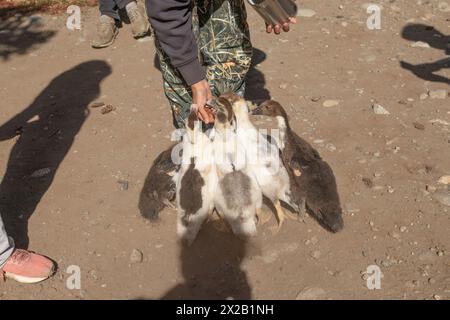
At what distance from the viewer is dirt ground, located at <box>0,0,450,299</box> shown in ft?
14.6

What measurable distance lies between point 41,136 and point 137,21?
2.87 metres

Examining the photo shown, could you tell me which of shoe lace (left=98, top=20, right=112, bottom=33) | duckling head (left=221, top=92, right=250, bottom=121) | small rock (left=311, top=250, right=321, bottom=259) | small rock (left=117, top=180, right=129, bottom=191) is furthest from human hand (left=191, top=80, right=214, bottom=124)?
shoe lace (left=98, top=20, right=112, bottom=33)

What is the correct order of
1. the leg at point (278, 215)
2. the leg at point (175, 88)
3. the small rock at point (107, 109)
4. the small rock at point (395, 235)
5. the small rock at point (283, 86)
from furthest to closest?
the small rock at point (283, 86), the small rock at point (107, 109), the leg at point (175, 88), the leg at point (278, 215), the small rock at point (395, 235)

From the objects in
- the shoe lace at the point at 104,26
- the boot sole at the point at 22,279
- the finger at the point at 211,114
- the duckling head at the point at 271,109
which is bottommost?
the boot sole at the point at 22,279

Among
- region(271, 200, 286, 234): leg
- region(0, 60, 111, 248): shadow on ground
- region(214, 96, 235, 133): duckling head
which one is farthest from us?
region(0, 60, 111, 248): shadow on ground

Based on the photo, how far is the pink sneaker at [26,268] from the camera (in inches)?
174

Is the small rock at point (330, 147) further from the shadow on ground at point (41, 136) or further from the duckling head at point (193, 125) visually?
the shadow on ground at point (41, 136)

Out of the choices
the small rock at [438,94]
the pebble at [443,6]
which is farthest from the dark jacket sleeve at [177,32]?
the pebble at [443,6]

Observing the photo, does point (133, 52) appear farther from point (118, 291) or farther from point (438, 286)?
point (438, 286)

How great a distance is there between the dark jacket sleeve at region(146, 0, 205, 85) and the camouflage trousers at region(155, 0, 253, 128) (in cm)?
77

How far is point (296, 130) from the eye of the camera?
6082 mm

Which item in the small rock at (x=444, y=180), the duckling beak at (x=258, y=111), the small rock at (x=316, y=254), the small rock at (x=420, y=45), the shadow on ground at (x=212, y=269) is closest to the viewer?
the shadow on ground at (x=212, y=269)

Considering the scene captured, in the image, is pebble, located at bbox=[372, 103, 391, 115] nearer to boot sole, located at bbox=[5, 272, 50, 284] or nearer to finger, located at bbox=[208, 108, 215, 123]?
finger, located at bbox=[208, 108, 215, 123]

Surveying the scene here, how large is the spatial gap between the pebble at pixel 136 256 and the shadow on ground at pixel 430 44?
440cm
